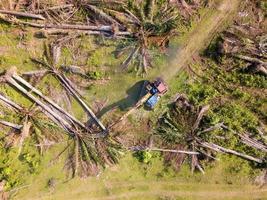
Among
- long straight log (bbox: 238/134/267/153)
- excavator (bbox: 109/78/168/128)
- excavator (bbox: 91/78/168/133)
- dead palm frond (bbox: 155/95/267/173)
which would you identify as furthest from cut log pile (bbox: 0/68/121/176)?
long straight log (bbox: 238/134/267/153)

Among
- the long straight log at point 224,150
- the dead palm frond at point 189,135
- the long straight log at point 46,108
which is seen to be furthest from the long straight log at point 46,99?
the long straight log at point 224,150

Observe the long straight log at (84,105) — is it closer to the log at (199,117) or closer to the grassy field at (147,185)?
the grassy field at (147,185)

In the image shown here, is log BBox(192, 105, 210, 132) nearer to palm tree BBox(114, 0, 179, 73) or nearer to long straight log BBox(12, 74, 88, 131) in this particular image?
palm tree BBox(114, 0, 179, 73)

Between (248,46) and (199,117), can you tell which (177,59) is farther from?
(248,46)

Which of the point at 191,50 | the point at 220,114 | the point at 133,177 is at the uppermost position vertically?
the point at 191,50

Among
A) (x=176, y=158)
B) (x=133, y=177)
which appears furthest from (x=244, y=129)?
(x=133, y=177)

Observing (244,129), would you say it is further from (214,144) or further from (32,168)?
(32,168)
